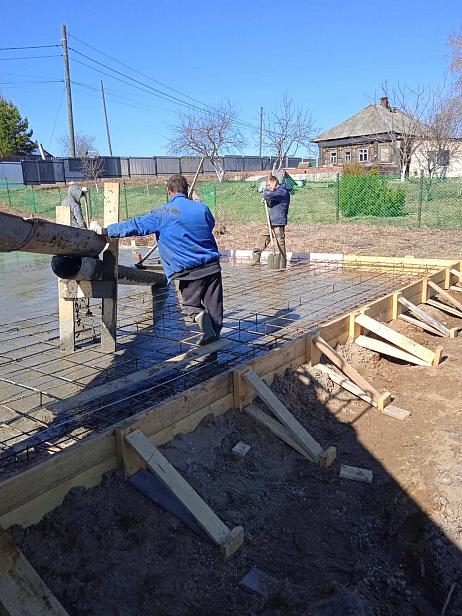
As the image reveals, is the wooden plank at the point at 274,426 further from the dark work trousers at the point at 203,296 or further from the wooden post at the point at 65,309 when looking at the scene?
the wooden post at the point at 65,309

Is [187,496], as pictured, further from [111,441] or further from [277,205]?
[277,205]

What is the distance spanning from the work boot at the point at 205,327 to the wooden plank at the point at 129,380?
44mm

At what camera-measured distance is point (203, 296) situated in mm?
4230

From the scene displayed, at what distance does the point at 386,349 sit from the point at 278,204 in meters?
Answer: 4.06

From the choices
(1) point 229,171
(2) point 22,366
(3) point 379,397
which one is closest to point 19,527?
(2) point 22,366

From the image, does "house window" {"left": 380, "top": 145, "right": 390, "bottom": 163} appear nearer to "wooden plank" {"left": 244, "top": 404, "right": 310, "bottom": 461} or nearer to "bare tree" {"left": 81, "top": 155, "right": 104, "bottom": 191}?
"bare tree" {"left": 81, "top": 155, "right": 104, "bottom": 191}

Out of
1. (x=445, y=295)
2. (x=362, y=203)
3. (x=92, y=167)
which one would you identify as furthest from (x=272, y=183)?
(x=92, y=167)

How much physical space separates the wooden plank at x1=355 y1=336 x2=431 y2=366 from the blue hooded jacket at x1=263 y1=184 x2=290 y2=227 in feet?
12.0

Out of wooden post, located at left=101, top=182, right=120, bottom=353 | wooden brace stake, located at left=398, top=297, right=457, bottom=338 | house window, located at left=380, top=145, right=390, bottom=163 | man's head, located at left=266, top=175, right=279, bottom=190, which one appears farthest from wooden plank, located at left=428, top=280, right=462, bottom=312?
house window, located at left=380, top=145, right=390, bottom=163

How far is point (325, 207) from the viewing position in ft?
60.6

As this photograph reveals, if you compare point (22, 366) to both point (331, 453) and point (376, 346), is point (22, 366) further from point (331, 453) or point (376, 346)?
→ point (376, 346)

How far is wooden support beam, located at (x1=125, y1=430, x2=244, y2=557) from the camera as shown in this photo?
2574 mm

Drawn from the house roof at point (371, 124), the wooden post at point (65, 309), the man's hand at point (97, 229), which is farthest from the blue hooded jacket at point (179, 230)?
the house roof at point (371, 124)

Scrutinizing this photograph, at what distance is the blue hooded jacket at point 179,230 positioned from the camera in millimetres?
3930
